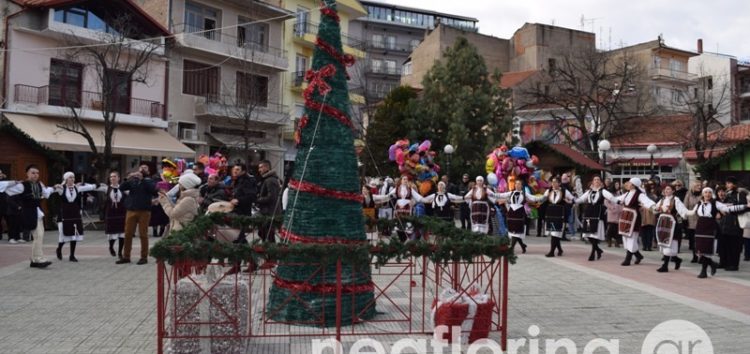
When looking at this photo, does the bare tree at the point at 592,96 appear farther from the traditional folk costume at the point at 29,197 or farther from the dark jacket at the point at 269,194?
the traditional folk costume at the point at 29,197

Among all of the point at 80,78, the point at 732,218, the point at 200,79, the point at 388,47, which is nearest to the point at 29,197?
the point at 732,218

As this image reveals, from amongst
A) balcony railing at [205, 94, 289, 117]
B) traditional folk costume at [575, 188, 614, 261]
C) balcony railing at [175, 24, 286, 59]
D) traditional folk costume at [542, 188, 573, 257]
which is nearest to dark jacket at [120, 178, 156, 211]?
traditional folk costume at [542, 188, 573, 257]

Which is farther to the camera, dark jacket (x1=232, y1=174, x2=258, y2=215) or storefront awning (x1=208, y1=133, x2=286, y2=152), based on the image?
storefront awning (x1=208, y1=133, x2=286, y2=152)

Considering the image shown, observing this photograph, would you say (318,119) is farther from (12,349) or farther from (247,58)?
(247,58)

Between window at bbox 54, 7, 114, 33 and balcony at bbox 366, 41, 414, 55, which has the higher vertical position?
balcony at bbox 366, 41, 414, 55

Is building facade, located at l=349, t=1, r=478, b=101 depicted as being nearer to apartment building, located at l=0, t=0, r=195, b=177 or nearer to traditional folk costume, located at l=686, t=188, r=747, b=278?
apartment building, located at l=0, t=0, r=195, b=177

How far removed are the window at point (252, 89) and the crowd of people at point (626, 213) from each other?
45.9 ft

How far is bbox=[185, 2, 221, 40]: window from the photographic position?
105 ft

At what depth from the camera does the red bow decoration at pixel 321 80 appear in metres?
7.66

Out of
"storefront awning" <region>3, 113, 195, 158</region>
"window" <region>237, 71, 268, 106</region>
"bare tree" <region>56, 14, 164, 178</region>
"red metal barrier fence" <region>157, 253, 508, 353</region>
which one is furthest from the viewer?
"window" <region>237, 71, 268, 106</region>

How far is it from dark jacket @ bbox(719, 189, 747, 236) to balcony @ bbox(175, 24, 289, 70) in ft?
73.4

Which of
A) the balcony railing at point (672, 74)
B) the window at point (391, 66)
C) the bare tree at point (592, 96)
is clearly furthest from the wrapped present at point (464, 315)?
the window at point (391, 66)

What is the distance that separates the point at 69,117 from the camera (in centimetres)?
2453

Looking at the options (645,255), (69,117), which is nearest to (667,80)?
(645,255)
